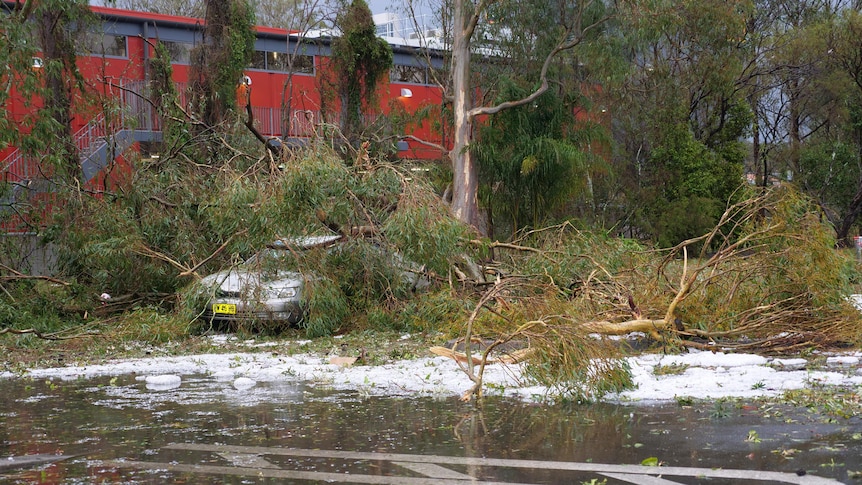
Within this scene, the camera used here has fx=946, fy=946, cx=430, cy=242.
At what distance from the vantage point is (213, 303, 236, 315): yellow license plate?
12.6 m

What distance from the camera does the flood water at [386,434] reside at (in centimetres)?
534

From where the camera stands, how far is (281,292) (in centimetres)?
1255

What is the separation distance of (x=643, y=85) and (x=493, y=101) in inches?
538

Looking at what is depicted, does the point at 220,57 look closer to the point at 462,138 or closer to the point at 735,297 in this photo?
the point at 462,138

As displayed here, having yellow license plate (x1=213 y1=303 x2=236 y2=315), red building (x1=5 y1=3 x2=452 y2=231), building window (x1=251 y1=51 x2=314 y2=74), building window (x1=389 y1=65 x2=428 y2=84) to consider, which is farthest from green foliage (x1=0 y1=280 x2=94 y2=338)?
building window (x1=389 y1=65 x2=428 y2=84)

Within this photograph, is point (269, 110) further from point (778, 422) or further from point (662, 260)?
point (778, 422)

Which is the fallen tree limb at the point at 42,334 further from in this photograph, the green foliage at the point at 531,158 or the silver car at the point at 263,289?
the green foliage at the point at 531,158

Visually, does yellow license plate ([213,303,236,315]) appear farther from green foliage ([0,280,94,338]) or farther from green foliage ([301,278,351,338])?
green foliage ([0,280,94,338])

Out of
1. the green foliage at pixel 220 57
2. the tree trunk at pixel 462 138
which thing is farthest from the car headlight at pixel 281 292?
the tree trunk at pixel 462 138

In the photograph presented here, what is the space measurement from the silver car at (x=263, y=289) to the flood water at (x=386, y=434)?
13.0 ft

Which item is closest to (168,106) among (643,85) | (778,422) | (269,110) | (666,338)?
(666,338)

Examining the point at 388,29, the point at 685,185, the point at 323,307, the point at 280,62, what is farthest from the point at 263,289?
the point at 388,29

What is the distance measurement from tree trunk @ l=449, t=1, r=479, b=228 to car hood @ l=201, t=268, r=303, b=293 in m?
10.5

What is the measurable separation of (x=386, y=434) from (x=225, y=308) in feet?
21.6
